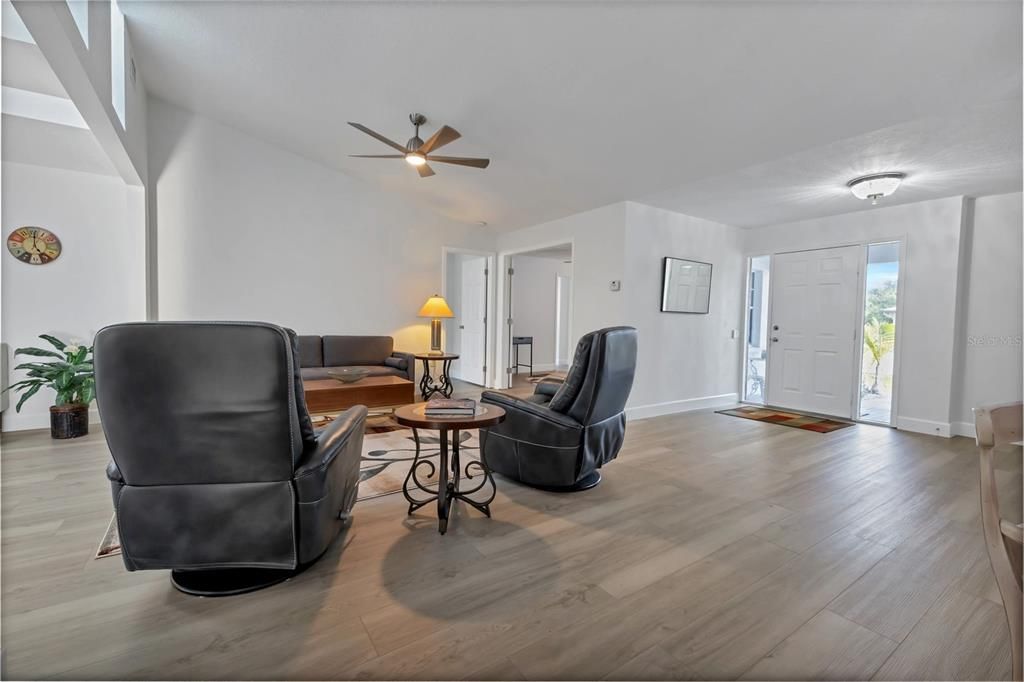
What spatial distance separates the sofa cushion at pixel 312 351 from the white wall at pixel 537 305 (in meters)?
3.92

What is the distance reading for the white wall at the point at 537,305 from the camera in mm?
8578

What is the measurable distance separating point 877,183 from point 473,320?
17.2ft

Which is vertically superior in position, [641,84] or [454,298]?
[641,84]

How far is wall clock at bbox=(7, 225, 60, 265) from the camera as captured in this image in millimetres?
3844

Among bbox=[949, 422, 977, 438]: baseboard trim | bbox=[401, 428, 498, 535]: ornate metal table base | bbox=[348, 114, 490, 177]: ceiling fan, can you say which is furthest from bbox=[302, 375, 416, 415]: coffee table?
bbox=[949, 422, 977, 438]: baseboard trim

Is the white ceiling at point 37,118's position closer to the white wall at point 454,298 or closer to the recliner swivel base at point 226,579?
the recliner swivel base at point 226,579

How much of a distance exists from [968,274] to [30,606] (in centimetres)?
700

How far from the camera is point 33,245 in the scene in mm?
3918

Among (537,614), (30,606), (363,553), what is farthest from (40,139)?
(537,614)

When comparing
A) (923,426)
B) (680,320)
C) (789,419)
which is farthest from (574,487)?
(923,426)

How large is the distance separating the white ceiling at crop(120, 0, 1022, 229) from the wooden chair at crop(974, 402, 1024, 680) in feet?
6.94

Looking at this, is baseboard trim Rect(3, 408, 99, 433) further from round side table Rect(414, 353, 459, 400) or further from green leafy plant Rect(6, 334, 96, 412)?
round side table Rect(414, 353, 459, 400)

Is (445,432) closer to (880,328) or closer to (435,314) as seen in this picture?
(435,314)

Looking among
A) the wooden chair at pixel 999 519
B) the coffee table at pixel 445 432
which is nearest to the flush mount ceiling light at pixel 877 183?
the wooden chair at pixel 999 519
